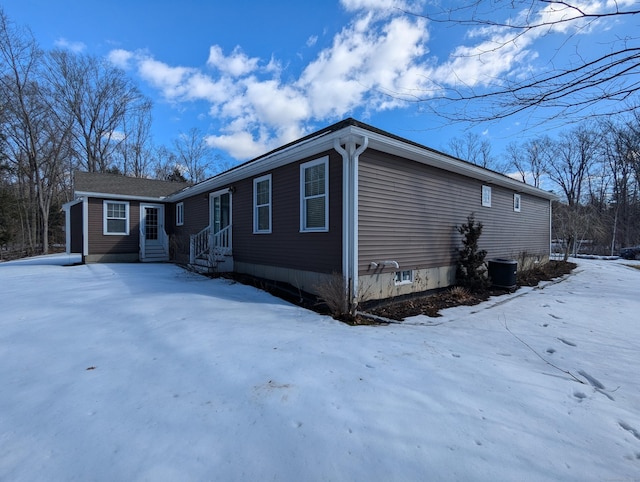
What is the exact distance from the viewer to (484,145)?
30.5 m

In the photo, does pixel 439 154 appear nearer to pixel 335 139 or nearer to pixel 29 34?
pixel 335 139

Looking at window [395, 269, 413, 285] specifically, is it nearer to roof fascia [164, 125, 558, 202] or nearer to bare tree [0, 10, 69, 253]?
roof fascia [164, 125, 558, 202]

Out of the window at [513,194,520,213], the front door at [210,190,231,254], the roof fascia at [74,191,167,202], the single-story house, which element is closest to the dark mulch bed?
the single-story house

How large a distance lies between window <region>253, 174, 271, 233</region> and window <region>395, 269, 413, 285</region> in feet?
11.7

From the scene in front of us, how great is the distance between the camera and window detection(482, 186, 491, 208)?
973cm

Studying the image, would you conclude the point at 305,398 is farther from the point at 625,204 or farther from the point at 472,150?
the point at 625,204

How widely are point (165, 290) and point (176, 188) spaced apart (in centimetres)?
1076

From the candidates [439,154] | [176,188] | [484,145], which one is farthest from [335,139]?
[484,145]

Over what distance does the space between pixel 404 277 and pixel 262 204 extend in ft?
14.3

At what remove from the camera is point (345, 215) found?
5.84 m

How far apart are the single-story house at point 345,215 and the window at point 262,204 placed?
4cm

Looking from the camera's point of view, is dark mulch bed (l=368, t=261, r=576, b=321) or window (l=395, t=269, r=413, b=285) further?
window (l=395, t=269, r=413, b=285)

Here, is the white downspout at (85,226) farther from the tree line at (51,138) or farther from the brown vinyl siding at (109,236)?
the tree line at (51,138)

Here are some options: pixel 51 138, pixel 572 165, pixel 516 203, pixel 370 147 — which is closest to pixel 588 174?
pixel 572 165
